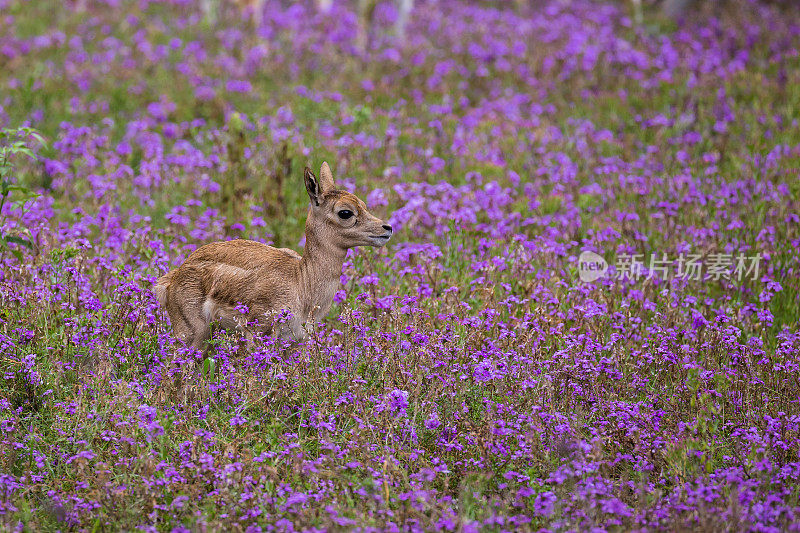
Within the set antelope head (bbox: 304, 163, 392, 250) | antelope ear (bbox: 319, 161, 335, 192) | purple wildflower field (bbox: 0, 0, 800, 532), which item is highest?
antelope ear (bbox: 319, 161, 335, 192)

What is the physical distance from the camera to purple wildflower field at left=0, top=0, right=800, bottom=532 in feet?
16.1

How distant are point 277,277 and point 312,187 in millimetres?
A: 661

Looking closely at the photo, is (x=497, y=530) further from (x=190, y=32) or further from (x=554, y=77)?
(x=190, y=32)

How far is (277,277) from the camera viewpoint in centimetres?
627

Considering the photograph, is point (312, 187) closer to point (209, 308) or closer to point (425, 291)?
point (209, 308)

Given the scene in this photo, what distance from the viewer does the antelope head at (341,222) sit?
6.28 m

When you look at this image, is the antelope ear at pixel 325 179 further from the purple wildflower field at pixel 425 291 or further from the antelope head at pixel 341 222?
the purple wildflower field at pixel 425 291

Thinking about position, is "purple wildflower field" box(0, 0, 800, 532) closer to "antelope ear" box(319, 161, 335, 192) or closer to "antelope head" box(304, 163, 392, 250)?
"antelope head" box(304, 163, 392, 250)

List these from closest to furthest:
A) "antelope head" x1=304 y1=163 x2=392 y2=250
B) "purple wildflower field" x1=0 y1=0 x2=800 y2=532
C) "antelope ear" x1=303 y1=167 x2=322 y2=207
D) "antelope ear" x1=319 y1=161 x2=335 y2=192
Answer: "purple wildflower field" x1=0 y1=0 x2=800 y2=532
"antelope ear" x1=303 y1=167 x2=322 y2=207
"antelope head" x1=304 y1=163 x2=392 y2=250
"antelope ear" x1=319 y1=161 x2=335 y2=192

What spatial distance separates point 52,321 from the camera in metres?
6.40

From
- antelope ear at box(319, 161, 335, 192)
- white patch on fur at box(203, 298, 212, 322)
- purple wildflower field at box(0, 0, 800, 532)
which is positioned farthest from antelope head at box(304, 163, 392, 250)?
white patch on fur at box(203, 298, 212, 322)

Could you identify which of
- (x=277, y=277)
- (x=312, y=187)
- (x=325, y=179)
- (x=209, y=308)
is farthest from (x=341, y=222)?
(x=209, y=308)

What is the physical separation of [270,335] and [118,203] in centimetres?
395

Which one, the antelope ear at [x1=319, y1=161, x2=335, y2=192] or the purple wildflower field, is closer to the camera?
the purple wildflower field
